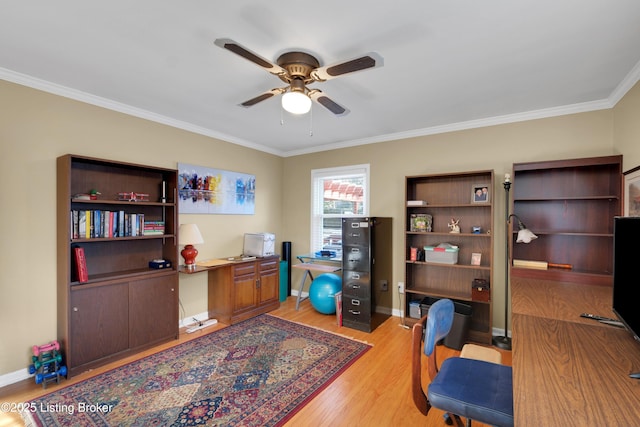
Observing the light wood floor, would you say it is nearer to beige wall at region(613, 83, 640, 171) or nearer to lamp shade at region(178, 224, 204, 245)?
lamp shade at region(178, 224, 204, 245)

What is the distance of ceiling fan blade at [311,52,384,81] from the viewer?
5.24 ft

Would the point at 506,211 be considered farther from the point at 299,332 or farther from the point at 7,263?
the point at 7,263

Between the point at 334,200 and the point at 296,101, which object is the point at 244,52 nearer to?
the point at 296,101

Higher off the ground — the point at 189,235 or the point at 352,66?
the point at 352,66

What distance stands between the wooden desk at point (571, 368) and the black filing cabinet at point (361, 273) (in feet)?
6.47

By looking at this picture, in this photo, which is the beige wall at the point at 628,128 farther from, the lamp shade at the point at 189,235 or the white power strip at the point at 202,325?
A: the white power strip at the point at 202,325

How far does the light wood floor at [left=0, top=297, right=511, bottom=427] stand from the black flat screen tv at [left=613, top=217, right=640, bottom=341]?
1.33 m

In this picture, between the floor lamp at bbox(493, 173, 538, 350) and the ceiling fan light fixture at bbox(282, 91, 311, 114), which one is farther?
the floor lamp at bbox(493, 173, 538, 350)

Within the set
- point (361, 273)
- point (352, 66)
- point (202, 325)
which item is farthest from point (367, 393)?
point (352, 66)

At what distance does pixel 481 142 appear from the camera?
3.54 m

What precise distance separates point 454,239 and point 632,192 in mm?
1636

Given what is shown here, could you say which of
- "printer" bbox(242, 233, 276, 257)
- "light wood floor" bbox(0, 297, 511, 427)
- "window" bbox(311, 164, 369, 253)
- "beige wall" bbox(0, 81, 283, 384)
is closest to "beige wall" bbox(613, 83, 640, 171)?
"light wood floor" bbox(0, 297, 511, 427)

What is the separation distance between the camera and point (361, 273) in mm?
3707

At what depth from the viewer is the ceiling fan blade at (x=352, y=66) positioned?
1.60 metres
